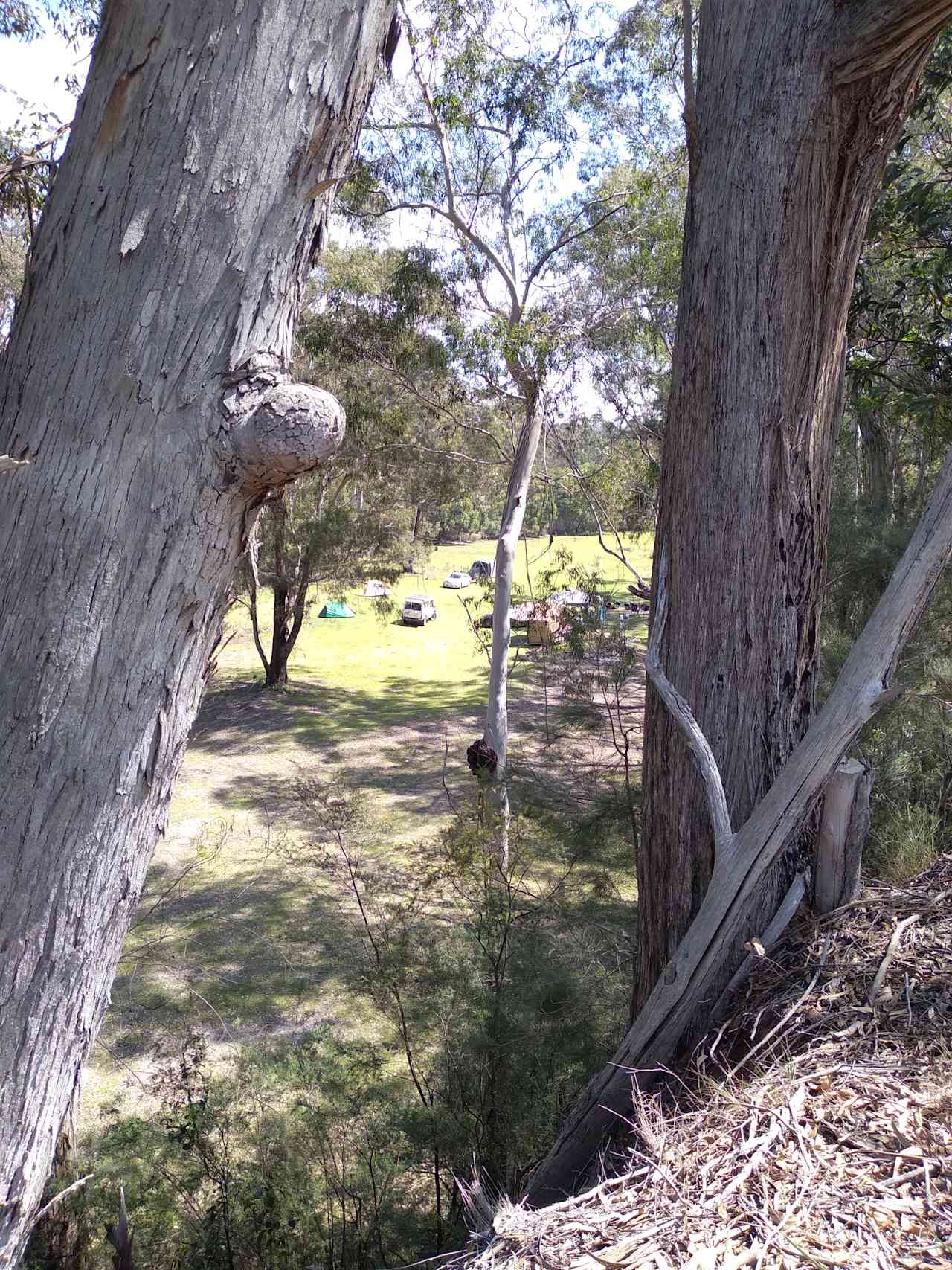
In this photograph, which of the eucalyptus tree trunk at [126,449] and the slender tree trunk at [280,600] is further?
the slender tree trunk at [280,600]

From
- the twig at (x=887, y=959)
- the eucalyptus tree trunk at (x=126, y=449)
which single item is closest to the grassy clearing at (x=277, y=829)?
the twig at (x=887, y=959)

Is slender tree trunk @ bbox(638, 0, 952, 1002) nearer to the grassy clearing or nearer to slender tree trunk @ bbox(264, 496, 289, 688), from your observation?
the grassy clearing

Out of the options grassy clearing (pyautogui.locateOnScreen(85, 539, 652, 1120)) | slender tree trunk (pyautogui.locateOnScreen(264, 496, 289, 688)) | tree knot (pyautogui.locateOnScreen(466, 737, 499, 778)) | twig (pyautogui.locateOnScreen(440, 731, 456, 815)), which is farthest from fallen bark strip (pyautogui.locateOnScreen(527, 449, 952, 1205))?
slender tree trunk (pyautogui.locateOnScreen(264, 496, 289, 688))

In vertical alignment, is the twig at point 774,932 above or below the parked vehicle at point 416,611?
above

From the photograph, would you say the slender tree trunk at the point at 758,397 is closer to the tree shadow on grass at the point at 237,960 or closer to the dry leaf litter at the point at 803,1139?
the dry leaf litter at the point at 803,1139

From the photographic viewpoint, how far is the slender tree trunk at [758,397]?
90.0 inches

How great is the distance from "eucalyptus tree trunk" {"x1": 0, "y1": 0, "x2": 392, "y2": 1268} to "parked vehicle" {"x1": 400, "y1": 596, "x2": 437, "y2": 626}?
854 inches

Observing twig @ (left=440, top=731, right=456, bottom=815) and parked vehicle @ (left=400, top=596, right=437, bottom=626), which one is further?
parked vehicle @ (left=400, top=596, right=437, bottom=626)

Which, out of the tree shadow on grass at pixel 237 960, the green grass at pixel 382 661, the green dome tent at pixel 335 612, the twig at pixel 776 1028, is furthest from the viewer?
the green dome tent at pixel 335 612

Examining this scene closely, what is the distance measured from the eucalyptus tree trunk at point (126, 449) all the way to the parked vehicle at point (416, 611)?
21703 millimetres

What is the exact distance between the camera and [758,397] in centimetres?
236

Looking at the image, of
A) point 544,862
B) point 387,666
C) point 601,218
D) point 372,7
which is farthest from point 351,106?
point 387,666

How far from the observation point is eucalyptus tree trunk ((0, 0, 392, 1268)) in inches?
43.0

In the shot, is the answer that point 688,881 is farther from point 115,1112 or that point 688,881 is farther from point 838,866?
point 115,1112
